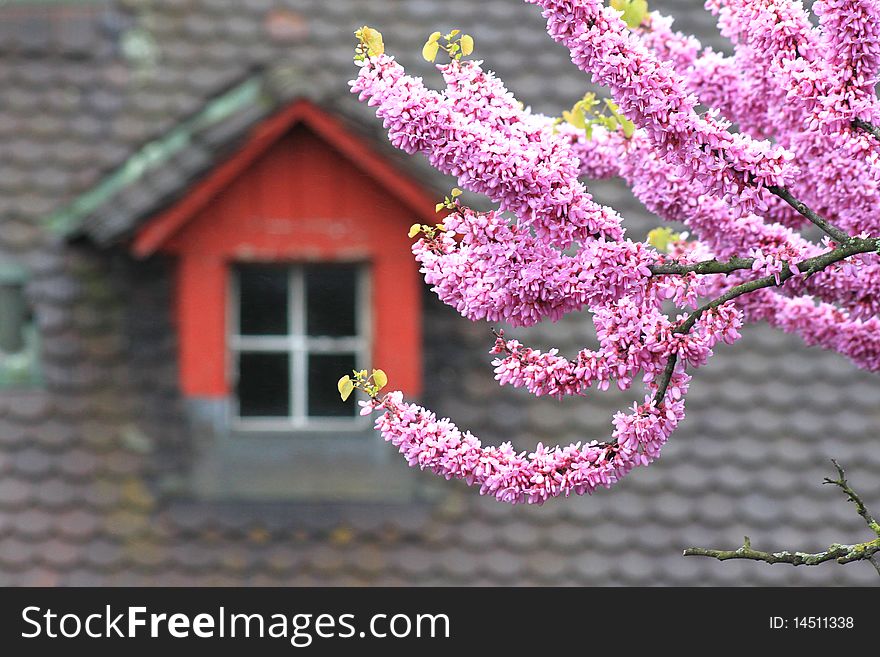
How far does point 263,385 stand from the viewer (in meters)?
4.71

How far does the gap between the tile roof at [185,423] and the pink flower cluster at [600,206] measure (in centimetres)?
253

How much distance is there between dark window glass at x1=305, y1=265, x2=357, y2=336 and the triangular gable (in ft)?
1.16

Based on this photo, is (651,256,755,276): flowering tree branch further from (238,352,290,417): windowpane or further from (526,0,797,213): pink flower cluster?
(238,352,290,417): windowpane

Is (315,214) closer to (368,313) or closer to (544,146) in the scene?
(368,313)

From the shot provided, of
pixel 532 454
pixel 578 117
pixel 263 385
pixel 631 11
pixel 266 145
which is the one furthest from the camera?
pixel 263 385

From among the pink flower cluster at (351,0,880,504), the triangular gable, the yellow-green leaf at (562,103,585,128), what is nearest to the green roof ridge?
the triangular gable

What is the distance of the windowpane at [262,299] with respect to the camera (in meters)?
4.68

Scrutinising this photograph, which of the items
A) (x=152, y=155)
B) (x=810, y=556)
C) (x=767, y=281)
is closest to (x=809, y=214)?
(x=767, y=281)

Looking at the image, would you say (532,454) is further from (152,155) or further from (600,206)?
(152,155)

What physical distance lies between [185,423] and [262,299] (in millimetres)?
476

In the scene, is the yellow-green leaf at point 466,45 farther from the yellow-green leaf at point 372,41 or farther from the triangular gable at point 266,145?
the triangular gable at point 266,145

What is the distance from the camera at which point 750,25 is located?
2092 mm

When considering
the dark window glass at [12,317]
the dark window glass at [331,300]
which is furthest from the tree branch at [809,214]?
the dark window glass at [12,317]

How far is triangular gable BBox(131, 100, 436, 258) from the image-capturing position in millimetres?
4539
